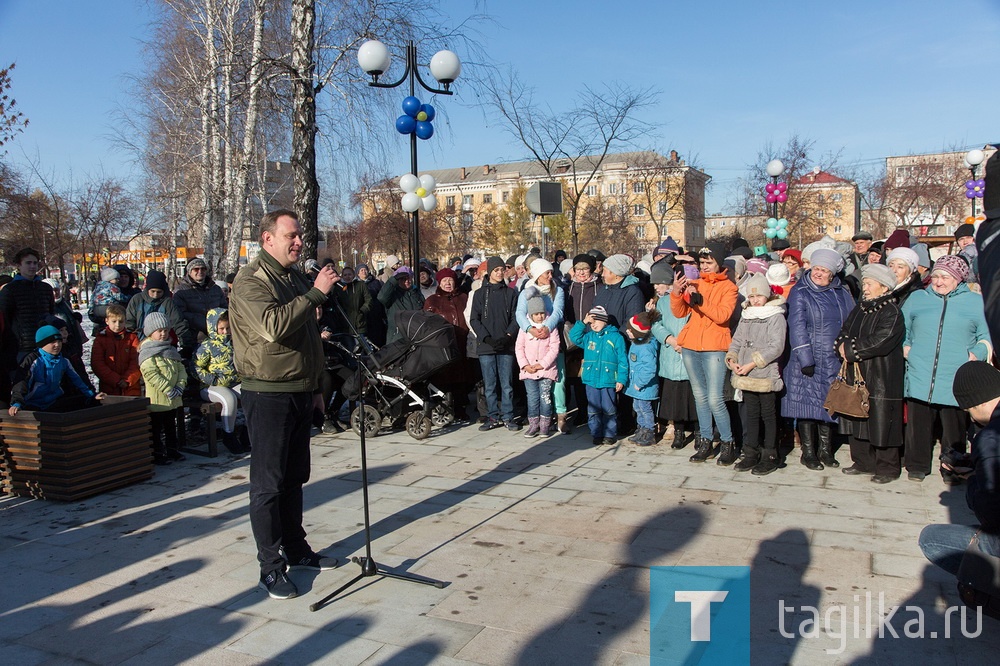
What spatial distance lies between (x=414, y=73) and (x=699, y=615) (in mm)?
8990

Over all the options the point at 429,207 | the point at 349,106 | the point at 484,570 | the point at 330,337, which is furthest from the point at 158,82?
the point at 484,570

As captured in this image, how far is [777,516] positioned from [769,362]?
61.7 inches

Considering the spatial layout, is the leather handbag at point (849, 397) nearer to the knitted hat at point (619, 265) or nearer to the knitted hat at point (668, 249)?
the knitted hat at point (619, 265)

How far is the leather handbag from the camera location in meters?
6.15

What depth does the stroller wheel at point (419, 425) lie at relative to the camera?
827cm

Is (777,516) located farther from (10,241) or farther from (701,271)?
(10,241)

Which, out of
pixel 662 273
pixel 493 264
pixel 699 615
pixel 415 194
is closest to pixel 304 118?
pixel 415 194

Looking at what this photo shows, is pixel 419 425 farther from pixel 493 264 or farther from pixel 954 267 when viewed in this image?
pixel 954 267

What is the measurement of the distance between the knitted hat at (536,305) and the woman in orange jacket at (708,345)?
5.15 feet

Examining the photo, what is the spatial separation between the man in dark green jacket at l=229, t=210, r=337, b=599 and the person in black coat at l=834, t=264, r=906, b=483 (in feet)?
14.8

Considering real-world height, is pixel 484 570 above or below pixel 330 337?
below

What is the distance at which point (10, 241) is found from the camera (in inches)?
1260

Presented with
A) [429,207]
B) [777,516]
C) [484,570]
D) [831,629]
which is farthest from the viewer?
[429,207]

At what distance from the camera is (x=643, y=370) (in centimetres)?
755
